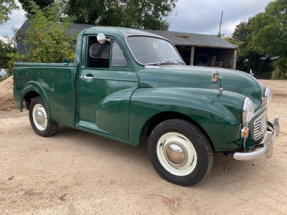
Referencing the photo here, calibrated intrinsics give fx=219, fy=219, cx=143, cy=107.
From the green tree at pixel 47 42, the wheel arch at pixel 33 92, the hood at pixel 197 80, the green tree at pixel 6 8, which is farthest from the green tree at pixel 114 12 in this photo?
the hood at pixel 197 80

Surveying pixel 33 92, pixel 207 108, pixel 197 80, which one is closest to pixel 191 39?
pixel 33 92

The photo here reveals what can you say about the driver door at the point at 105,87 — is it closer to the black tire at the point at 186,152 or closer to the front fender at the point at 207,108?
the front fender at the point at 207,108

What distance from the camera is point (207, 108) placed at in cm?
227

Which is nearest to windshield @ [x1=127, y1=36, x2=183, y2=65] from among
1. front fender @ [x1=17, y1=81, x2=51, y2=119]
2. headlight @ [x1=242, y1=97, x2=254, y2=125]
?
headlight @ [x1=242, y1=97, x2=254, y2=125]

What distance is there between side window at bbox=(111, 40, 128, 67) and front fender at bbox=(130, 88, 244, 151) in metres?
0.68

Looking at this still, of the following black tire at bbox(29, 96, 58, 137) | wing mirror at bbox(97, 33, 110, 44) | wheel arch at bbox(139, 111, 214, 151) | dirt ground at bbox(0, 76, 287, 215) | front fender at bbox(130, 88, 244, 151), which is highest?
wing mirror at bbox(97, 33, 110, 44)

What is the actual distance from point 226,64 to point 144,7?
40.3 ft

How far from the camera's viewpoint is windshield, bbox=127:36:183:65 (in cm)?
308

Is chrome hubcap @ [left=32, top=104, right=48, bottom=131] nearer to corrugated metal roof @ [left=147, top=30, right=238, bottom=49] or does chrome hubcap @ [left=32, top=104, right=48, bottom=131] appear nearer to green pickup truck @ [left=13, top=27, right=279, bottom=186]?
green pickup truck @ [left=13, top=27, right=279, bottom=186]

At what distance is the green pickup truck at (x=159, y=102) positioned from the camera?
229 centimetres

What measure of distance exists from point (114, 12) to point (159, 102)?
70.3 ft

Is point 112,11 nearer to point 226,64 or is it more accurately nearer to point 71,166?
point 226,64

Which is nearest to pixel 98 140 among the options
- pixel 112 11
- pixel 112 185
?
pixel 112 185

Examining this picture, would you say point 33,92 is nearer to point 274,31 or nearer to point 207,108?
point 207,108
